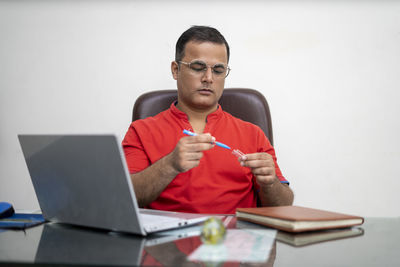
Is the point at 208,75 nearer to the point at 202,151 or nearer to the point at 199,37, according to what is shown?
the point at 199,37

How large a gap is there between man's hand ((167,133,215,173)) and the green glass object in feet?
1.18

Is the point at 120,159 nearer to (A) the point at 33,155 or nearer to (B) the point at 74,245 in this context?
(B) the point at 74,245

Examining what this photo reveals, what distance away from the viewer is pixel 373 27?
2.10m

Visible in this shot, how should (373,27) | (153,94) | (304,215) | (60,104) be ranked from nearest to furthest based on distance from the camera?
(304,215), (153,94), (373,27), (60,104)

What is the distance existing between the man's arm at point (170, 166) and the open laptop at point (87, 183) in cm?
19

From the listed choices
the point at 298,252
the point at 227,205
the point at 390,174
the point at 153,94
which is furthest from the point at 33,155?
the point at 390,174

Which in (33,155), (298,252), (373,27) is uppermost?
(373,27)

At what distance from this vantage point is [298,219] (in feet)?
2.36

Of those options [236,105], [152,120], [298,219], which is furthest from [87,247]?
[236,105]

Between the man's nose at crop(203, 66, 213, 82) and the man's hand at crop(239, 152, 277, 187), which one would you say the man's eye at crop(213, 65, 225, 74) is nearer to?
the man's nose at crop(203, 66, 213, 82)

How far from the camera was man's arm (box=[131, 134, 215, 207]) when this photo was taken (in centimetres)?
98

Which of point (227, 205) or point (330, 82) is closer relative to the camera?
point (227, 205)

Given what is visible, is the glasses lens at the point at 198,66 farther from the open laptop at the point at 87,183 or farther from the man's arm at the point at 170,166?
the open laptop at the point at 87,183

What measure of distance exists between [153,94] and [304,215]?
1074 millimetres
